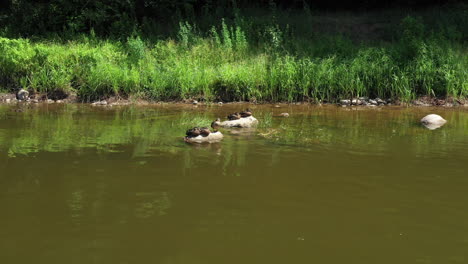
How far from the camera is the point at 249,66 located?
1617cm

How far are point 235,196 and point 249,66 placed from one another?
10.4 m

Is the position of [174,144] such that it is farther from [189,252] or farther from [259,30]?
[259,30]

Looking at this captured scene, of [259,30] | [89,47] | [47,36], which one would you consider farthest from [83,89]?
[259,30]

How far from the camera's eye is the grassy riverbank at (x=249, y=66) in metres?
15.2

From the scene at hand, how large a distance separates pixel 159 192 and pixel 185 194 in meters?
0.30

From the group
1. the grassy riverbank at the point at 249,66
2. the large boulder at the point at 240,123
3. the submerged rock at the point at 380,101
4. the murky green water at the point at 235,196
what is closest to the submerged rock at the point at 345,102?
the grassy riverbank at the point at 249,66

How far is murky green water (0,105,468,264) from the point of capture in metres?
4.65

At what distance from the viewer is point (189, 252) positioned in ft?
15.0

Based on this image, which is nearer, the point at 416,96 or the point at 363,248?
the point at 363,248

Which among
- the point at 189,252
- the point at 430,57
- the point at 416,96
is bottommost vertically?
the point at 189,252

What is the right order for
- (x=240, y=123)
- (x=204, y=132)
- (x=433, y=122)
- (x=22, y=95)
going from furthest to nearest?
(x=22, y=95) → (x=433, y=122) → (x=240, y=123) → (x=204, y=132)

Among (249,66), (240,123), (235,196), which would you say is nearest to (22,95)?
(249,66)

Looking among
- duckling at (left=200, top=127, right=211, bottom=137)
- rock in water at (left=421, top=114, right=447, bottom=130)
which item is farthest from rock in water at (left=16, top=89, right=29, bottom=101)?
rock in water at (left=421, top=114, right=447, bottom=130)

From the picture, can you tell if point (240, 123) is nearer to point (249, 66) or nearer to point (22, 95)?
point (249, 66)
